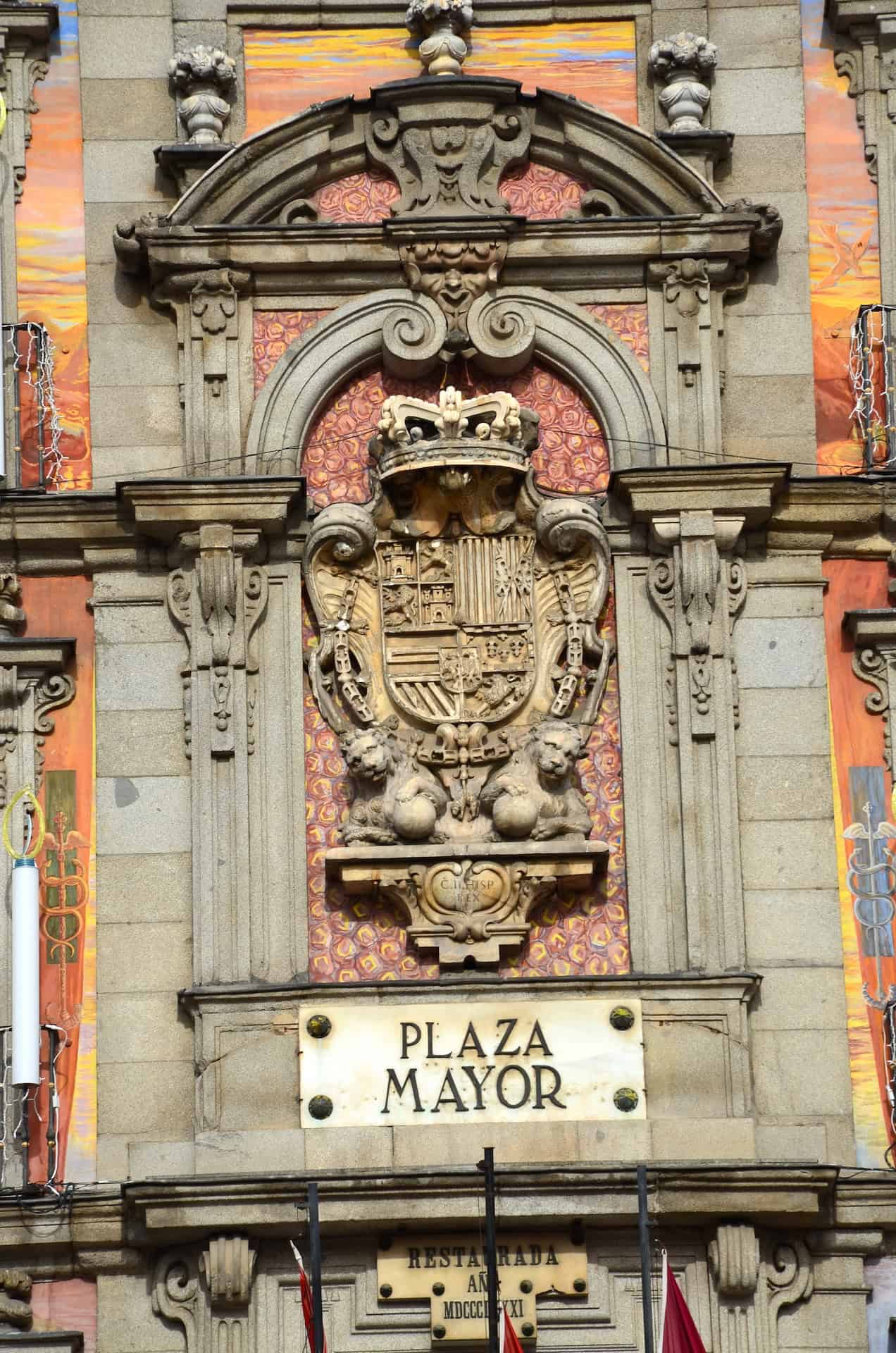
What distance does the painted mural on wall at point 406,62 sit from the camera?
18.0 m

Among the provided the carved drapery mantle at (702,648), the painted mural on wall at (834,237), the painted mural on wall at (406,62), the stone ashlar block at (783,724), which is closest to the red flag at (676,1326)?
the carved drapery mantle at (702,648)

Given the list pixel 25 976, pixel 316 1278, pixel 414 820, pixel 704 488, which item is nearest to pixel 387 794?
pixel 414 820

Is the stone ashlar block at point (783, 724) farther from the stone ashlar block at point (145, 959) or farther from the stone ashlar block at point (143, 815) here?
the stone ashlar block at point (145, 959)

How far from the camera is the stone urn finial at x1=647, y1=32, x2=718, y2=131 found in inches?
699

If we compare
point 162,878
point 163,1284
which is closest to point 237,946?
point 162,878

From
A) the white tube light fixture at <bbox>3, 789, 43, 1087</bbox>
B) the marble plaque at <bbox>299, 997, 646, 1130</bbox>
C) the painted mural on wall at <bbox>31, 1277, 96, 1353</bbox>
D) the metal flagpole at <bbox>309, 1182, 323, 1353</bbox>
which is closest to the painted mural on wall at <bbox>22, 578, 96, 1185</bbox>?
the white tube light fixture at <bbox>3, 789, 43, 1087</bbox>

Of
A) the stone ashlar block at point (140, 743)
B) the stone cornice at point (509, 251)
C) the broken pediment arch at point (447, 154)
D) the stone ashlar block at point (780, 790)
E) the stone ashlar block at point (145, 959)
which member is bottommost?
the stone ashlar block at point (145, 959)

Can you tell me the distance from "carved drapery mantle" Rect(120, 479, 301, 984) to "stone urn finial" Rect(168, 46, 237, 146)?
72.4 inches

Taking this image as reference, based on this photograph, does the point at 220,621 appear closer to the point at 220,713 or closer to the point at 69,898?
the point at 220,713

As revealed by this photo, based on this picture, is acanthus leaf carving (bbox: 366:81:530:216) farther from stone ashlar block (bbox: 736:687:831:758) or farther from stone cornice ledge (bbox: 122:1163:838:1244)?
stone cornice ledge (bbox: 122:1163:838:1244)

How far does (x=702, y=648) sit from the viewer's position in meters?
17.0

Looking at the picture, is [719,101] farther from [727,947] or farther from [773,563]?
[727,947]

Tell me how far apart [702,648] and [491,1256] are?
10.6 ft

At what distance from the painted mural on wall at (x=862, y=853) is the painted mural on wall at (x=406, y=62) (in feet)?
8.61
